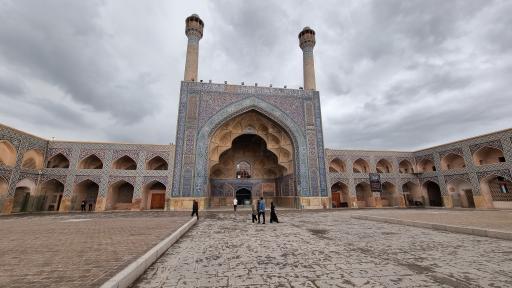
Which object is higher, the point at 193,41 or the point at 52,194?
the point at 193,41

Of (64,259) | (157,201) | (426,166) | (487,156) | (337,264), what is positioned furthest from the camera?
(426,166)

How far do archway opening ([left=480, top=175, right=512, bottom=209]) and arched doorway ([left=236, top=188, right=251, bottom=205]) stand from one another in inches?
722

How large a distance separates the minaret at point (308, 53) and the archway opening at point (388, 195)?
41.4ft

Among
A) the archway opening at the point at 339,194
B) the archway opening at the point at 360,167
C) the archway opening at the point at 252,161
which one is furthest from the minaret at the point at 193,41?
the archway opening at the point at 360,167

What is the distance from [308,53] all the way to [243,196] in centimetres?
1509

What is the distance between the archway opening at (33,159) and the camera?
15.2m

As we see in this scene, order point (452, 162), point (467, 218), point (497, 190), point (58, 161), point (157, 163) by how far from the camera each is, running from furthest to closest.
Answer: point (157, 163) → point (452, 162) → point (58, 161) → point (497, 190) → point (467, 218)

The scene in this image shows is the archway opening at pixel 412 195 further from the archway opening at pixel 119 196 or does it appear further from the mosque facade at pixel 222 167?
the archway opening at pixel 119 196

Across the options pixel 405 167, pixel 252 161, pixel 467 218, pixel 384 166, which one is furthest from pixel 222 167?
pixel 405 167

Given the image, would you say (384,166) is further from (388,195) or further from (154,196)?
(154,196)

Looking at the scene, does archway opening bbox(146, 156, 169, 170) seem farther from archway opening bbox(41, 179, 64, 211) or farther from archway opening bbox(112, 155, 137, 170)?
archway opening bbox(41, 179, 64, 211)

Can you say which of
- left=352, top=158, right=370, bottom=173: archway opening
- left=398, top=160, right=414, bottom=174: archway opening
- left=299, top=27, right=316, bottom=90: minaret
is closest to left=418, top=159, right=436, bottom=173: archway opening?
left=398, top=160, right=414, bottom=174: archway opening

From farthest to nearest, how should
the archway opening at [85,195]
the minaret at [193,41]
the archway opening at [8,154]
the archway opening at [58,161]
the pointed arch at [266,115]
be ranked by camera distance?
the minaret at [193,41]
the archway opening at [58,161]
the archway opening at [85,195]
the pointed arch at [266,115]
the archway opening at [8,154]

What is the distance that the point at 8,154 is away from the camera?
45.5ft
